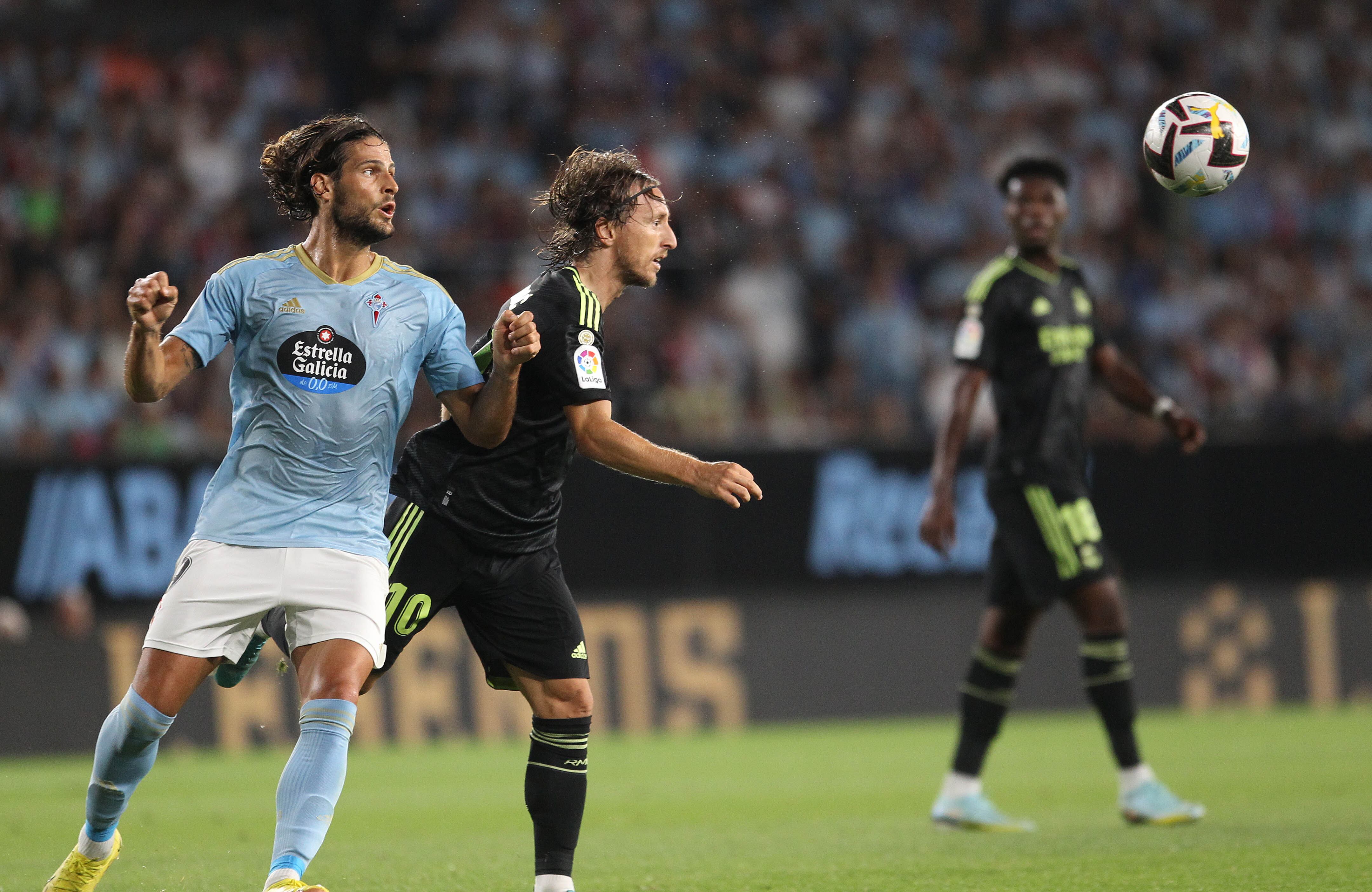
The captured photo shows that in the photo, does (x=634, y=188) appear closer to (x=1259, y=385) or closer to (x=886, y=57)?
(x=1259, y=385)

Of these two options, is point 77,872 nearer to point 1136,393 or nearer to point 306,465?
point 306,465

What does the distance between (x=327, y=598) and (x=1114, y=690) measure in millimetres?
3906

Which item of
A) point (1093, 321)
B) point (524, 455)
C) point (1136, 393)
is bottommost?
point (524, 455)

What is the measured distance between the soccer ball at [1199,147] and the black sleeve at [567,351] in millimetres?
2741

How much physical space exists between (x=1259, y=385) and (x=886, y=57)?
5.20 meters

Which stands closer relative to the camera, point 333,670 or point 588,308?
point 333,670

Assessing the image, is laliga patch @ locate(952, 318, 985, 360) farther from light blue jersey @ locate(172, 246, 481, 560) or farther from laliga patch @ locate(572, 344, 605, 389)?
light blue jersey @ locate(172, 246, 481, 560)

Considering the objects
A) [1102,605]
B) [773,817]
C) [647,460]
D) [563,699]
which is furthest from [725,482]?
[773,817]

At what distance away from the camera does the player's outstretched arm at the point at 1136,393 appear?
7.83 meters

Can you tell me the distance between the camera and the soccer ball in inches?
263

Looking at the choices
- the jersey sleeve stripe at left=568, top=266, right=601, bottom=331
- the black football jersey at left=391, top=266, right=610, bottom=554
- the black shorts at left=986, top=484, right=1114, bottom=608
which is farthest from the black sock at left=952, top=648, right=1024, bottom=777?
the jersey sleeve stripe at left=568, top=266, right=601, bottom=331

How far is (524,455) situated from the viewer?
5352mm

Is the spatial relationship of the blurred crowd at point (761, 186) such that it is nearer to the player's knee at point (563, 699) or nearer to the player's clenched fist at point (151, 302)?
the player's knee at point (563, 699)

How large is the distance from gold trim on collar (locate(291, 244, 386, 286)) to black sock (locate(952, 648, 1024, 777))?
3.58m
